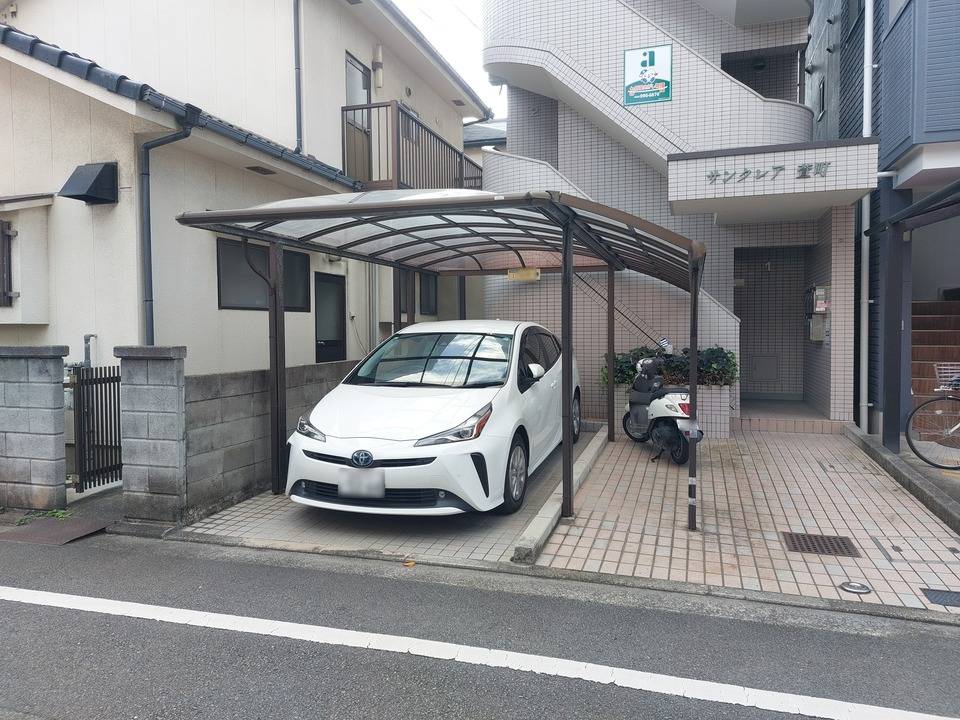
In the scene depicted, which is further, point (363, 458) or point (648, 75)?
point (648, 75)

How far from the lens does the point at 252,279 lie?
8391 mm

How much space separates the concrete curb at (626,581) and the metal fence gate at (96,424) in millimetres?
1404

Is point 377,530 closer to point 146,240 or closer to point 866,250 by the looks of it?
point 146,240

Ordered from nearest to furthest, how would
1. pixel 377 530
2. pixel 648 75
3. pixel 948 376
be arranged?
pixel 377 530, pixel 948 376, pixel 648 75

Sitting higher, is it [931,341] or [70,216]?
[70,216]

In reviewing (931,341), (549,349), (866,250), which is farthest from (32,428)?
(931,341)

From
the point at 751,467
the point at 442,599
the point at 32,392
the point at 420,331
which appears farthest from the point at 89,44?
the point at 751,467

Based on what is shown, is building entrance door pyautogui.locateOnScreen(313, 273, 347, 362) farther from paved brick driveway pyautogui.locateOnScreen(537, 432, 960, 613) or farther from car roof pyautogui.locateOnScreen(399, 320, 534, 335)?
paved brick driveway pyautogui.locateOnScreen(537, 432, 960, 613)

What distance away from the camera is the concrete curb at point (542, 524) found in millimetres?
4629

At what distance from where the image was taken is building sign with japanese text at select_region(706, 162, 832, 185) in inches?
303

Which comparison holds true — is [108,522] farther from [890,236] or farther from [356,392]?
[890,236]

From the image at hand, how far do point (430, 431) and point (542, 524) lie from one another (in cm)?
114

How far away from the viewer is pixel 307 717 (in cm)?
286

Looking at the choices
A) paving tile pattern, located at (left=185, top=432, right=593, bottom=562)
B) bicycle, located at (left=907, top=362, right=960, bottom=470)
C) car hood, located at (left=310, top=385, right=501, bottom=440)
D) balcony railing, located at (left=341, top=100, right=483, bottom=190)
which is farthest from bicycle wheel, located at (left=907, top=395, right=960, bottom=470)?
balcony railing, located at (left=341, top=100, right=483, bottom=190)
